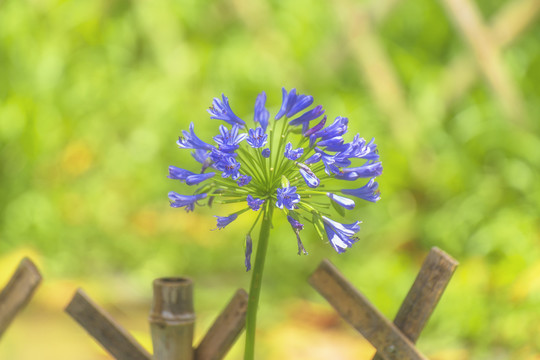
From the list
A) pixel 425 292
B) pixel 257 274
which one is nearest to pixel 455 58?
pixel 425 292

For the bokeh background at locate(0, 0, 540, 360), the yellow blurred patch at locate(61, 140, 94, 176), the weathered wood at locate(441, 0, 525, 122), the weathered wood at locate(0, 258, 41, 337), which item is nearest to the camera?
the weathered wood at locate(0, 258, 41, 337)

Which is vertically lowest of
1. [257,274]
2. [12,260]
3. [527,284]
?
[257,274]

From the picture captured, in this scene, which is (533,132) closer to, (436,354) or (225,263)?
(436,354)

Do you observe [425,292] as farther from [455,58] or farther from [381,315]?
[455,58]

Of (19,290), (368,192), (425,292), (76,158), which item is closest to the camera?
(368,192)

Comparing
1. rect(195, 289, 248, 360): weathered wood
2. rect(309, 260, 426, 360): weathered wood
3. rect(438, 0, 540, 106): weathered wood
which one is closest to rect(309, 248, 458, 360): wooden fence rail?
rect(309, 260, 426, 360): weathered wood

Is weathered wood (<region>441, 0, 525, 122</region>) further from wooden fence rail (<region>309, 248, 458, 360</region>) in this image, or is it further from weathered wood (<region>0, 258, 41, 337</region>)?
weathered wood (<region>0, 258, 41, 337</region>)
